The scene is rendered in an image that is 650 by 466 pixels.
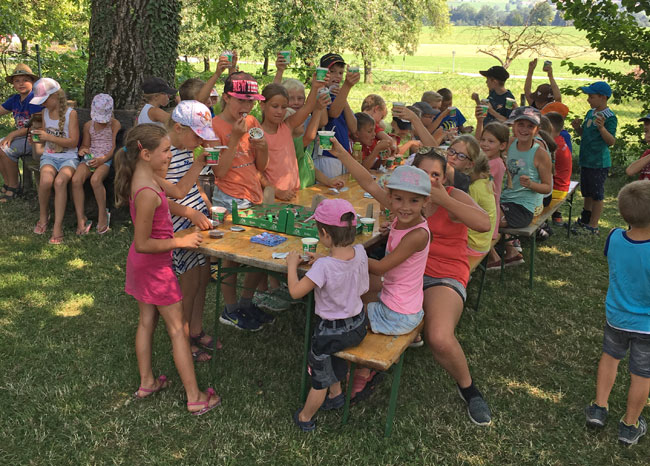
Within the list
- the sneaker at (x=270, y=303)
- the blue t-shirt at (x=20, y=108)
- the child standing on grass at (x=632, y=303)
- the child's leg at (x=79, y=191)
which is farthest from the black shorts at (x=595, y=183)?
the blue t-shirt at (x=20, y=108)

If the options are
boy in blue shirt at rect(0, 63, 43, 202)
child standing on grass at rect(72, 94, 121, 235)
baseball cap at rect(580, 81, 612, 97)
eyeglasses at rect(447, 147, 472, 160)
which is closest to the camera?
eyeglasses at rect(447, 147, 472, 160)

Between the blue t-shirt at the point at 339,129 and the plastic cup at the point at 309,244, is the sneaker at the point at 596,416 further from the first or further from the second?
the blue t-shirt at the point at 339,129

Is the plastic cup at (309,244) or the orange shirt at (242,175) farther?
the orange shirt at (242,175)

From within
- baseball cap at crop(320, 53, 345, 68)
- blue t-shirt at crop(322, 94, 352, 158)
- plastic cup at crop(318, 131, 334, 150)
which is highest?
baseball cap at crop(320, 53, 345, 68)

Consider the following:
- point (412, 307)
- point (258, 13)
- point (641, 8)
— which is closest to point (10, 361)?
point (412, 307)

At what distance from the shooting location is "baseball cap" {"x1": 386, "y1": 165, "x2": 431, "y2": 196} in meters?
3.16

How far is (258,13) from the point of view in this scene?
24266mm

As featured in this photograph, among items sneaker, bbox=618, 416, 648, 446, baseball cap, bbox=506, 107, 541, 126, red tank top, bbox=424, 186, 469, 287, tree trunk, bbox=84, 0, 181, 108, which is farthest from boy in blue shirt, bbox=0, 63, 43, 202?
sneaker, bbox=618, 416, 648, 446

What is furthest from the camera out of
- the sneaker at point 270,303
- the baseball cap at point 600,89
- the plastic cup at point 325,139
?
the baseball cap at point 600,89

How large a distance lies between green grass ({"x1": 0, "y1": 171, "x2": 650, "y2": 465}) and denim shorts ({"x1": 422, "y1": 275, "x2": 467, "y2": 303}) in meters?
0.76

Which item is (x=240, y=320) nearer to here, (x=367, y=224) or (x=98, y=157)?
(x=367, y=224)

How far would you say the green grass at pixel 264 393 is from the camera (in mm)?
3215

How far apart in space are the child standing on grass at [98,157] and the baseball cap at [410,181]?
4601 millimetres

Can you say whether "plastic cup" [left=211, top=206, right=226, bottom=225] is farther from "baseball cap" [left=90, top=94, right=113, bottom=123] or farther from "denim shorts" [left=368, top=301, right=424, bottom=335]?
"baseball cap" [left=90, top=94, right=113, bottom=123]
